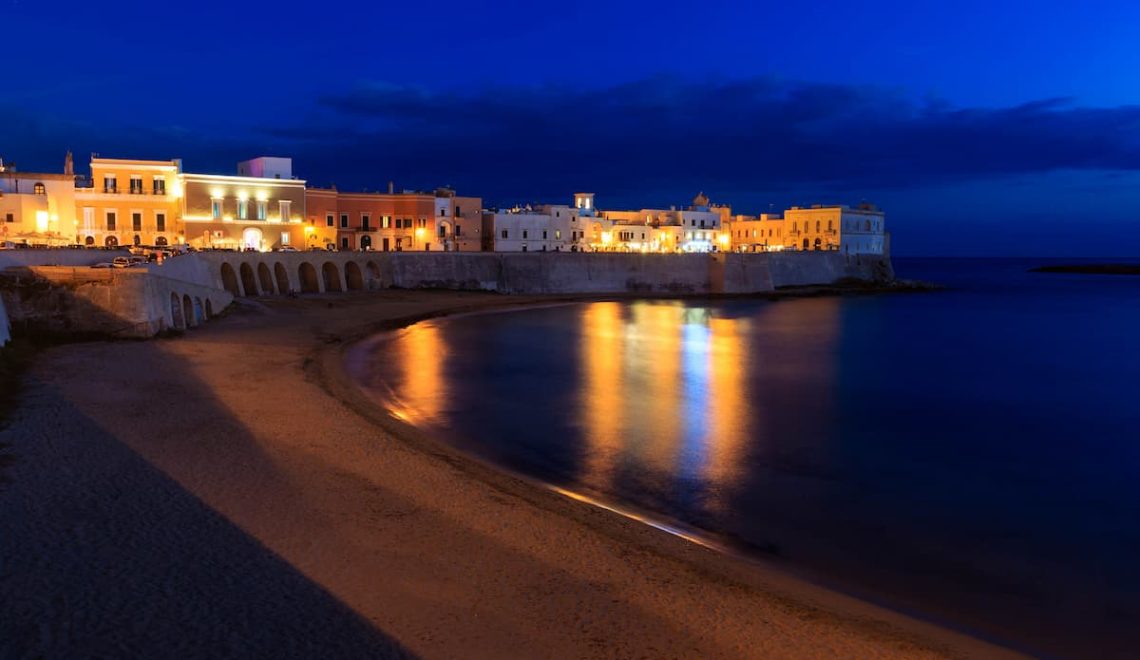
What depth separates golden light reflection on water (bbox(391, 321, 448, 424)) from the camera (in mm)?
17031

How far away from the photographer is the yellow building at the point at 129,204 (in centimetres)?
3791

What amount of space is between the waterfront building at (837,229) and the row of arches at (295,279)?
41.4 metres

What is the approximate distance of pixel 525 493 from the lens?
10766 mm

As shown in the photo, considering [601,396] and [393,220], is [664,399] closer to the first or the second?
[601,396]

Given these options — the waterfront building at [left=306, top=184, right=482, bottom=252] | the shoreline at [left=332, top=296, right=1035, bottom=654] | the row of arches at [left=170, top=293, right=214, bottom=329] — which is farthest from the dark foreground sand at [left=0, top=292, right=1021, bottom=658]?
the waterfront building at [left=306, top=184, right=482, bottom=252]

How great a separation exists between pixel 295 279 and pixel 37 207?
1123 centimetres

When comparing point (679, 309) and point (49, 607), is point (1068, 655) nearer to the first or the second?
point (49, 607)

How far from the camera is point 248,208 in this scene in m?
41.8

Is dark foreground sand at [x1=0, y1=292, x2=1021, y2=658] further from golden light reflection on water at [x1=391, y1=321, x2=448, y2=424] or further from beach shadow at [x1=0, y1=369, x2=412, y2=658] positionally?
golden light reflection on water at [x1=391, y1=321, x2=448, y2=424]

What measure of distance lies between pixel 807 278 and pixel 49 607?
62.7m

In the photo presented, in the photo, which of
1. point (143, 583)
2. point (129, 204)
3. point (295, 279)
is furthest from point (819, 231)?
point (143, 583)

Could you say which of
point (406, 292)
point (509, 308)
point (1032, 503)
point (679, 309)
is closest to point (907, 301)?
point (679, 309)

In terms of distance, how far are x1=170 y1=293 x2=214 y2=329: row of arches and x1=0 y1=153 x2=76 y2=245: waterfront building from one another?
36.3 feet

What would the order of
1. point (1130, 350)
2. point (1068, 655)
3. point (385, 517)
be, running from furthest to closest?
point (1130, 350)
point (385, 517)
point (1068, 655)
